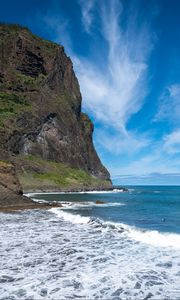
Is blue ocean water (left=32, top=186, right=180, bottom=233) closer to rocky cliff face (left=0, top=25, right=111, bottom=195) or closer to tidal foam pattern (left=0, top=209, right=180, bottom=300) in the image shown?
tidal foam pattern (left=0, top=209, right=180, bottom=300)

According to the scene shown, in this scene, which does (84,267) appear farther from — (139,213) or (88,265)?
(139,213)

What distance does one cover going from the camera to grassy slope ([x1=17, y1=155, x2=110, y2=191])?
11331cm

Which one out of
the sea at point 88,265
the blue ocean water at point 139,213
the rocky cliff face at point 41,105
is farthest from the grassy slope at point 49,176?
the sea at point 88,265

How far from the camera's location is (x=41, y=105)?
144875mm

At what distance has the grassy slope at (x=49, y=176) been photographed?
11331 cm

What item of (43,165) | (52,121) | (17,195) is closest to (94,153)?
(52,121)

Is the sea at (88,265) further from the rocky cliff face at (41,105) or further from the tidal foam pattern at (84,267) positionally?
the rocky cliff face at (41,105)

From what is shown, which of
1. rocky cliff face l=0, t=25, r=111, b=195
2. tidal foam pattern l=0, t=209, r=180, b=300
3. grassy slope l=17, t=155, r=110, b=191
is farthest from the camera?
rocky cliff face l=0, t=25, r=111, b=195

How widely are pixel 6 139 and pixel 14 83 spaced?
4040cm

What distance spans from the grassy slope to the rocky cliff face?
11.9 ft

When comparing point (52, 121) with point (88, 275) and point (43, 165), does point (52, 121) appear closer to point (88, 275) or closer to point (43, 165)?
point (43, 165)

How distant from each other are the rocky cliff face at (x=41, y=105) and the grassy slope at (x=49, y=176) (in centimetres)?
363

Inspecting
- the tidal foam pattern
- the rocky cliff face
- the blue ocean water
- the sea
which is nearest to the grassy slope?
the rocky cliff face

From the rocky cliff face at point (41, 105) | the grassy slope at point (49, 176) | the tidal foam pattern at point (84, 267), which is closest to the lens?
the tidal foam pattern at point (84, 267)
